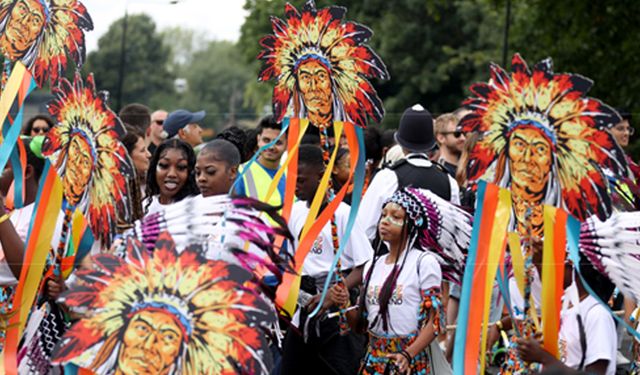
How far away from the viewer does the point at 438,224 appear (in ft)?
18.8

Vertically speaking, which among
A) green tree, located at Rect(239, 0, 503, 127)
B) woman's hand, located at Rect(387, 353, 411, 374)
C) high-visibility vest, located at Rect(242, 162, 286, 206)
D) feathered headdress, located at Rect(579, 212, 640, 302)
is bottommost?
woman's hand, located at Rect(387, 353, 411, 374)

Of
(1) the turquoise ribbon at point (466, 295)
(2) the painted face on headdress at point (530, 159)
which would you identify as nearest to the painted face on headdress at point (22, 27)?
(1) the turquoise ribbon at point (466, 295)

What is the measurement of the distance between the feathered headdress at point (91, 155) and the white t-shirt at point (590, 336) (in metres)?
1.86

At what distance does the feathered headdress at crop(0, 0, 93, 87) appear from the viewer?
5621mm

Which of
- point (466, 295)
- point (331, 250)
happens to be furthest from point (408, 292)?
point (466, 295)

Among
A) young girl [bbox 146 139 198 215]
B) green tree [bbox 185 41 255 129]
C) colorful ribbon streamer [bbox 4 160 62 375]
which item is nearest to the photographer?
colorful ribbon streamer [bbox 4 160 62 375]

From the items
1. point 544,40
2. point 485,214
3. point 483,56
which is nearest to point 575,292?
point 485,214

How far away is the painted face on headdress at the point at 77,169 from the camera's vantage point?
4.88 m

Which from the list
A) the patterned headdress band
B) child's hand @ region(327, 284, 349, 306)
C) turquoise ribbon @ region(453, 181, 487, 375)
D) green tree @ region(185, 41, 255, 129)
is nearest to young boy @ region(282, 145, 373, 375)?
child's hand @ region(327, 284, 349, 306)

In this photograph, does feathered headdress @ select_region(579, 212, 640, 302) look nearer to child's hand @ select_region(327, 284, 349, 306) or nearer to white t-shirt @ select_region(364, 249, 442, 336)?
white t-shirt @ select_region(364, 249, 442, 336)

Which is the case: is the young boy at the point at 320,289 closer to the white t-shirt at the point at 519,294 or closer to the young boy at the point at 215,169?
the young boy at the point at 215,169

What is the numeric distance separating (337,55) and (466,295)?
1450 mm

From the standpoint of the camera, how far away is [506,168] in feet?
14.8

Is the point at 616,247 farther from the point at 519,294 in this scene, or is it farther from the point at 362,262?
the point at 362,262
